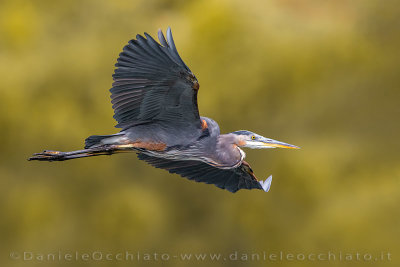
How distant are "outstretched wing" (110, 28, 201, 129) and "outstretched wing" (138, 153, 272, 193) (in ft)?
0.76

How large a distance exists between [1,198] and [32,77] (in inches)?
40.8

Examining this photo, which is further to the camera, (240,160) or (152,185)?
(152,185)

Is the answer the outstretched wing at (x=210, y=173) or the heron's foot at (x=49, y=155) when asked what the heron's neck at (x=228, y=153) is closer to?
the outstretched wing at (x=210, y=173)

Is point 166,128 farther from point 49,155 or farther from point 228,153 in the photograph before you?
point 49,155

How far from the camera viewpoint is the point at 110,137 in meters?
2.27

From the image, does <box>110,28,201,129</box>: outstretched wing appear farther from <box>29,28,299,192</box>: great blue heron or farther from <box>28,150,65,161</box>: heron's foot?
<box>28,150,65,161</box>: heron's foot

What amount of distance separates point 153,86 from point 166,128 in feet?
0.67

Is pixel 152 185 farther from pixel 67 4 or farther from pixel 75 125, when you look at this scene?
pixel 67 4

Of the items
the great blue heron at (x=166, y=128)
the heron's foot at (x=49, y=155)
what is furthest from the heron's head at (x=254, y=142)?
the heron's foot at (x=49, y=155)

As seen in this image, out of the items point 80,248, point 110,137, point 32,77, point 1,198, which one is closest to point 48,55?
point 32,77

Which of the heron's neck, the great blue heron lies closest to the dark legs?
the great blue heron

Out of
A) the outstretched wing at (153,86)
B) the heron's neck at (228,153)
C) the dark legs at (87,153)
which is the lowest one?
the heron's neck at (228,153)

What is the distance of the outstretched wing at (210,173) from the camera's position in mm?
2414

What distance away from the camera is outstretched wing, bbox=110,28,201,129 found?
6.63 ft
